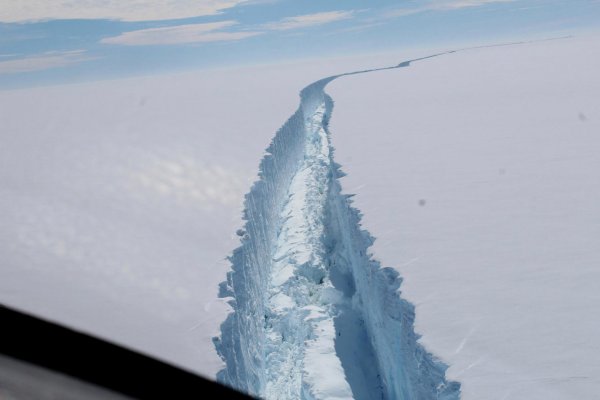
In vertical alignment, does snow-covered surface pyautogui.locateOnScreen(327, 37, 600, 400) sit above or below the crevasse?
above

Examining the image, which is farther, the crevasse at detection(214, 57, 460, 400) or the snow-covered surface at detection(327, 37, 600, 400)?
the crevasse at detection(214, 57, 460, 400)

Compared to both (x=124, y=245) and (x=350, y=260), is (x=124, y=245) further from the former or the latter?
(x=350, y=260)

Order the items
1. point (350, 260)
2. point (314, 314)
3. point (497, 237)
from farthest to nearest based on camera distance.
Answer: point (350, 260)
point (314, 314)
point (497, 237)

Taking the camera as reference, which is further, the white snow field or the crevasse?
the crevasse

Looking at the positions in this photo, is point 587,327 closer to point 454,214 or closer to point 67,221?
point 454,214

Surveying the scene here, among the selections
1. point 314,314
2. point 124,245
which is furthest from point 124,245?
point 314,314
